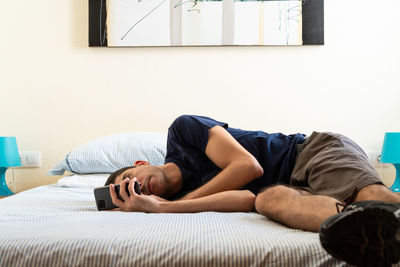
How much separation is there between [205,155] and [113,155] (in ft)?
2.62

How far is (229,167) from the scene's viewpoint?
1359mm

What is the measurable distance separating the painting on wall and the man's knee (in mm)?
1587

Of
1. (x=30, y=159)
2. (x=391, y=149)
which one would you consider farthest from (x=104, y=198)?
(x=391, y=149)

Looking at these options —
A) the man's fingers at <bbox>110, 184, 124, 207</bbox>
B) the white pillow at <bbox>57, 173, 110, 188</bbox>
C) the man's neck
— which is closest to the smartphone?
the man's fingers at <bbox>110, 184, 124, 207</bbox>

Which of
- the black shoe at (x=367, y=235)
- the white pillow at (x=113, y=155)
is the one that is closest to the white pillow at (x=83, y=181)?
the white pillow at (x=113, y=155)

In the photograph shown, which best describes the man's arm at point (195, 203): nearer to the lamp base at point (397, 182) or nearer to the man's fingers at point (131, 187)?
the man's fingers at point (131, 187)

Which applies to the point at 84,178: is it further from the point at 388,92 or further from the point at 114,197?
the point at 388,92

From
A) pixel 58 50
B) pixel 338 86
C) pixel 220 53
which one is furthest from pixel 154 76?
pixel 338 86

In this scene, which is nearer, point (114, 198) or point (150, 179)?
point (114, 198)

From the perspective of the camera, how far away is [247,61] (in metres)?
2.60

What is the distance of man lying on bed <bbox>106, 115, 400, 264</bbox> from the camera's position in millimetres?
688

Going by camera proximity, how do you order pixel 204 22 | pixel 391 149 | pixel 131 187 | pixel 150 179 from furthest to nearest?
1. pixel 204 22
2. pixel 391 149
3. pixel 150 179
4. pixel 131 187

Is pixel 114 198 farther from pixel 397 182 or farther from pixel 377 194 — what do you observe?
pixel 397 182

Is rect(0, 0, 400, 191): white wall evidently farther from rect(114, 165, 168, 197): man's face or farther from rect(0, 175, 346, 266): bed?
rect(0, 175, 346, 266): bed
